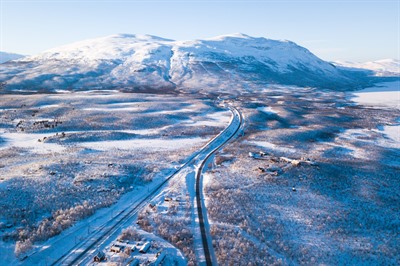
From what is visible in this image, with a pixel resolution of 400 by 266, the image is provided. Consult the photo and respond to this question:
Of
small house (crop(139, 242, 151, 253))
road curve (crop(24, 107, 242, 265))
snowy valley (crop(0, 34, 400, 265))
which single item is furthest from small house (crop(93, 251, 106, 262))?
small house (crop(139, 242, 151, 253))

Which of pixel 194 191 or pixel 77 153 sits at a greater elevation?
pixel 77 153

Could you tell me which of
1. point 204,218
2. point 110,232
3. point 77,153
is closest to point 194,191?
point 204,218

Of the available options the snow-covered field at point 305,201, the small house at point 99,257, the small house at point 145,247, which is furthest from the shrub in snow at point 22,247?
the snow-covered field at point 305,201

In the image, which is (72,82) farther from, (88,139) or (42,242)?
(42,242)

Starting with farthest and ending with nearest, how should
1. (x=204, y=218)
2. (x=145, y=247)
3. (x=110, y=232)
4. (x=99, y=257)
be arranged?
(x=204, y=218)
(x=110, y=232)
(x=145, y=247)
(x=99, y=257)

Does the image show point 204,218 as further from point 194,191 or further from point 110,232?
point 110,232

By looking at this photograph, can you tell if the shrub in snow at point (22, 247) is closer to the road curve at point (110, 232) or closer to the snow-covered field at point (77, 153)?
the snow-covered field at point (77, 153)

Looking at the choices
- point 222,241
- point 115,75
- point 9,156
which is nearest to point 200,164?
point 222,241

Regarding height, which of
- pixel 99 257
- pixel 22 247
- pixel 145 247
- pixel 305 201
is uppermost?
pixel 22 247

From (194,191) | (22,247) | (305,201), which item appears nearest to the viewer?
(22,247)
